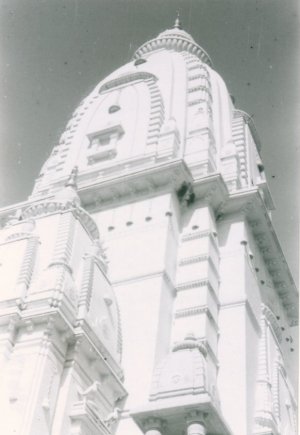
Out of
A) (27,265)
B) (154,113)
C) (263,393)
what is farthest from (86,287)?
(154,113)

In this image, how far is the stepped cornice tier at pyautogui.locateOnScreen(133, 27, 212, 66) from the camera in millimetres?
42594

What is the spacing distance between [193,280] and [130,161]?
24.1ft

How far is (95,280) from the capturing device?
861 inches

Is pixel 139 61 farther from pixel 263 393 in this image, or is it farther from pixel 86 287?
pixel 263 393

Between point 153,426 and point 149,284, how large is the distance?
10032 millimetres

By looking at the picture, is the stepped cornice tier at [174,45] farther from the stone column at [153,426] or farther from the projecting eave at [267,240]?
the stone column at [153,426]

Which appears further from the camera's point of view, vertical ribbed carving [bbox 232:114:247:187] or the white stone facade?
vertical ribbed carving [bbox 232:114:247:187]

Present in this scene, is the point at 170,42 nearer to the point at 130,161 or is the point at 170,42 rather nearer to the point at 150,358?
the point at 130,161

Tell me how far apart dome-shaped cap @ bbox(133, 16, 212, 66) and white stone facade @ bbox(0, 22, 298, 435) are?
6.91 meters

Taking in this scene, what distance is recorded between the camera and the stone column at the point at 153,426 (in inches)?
559

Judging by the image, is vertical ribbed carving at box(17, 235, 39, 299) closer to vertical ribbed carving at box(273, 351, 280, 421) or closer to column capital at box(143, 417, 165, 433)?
column capital at box(143, 417, 165, 433)

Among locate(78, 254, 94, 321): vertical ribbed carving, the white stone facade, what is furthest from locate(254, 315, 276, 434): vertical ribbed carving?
locate(78, 254, 94, 321): vertical ribbed carving

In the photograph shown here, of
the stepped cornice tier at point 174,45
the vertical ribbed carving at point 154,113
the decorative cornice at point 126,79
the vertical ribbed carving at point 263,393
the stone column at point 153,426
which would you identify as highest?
the stepped cornice tier at point 174,45

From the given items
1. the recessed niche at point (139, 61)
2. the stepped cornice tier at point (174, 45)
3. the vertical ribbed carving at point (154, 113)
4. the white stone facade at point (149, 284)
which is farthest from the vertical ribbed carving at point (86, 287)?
the stepped cornice tier at point (174, 45)
